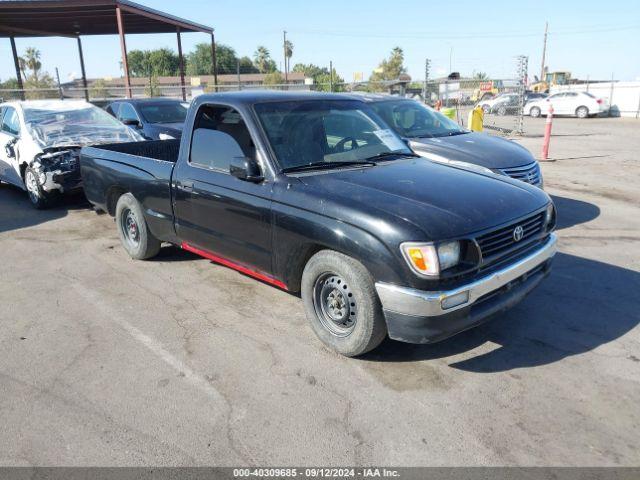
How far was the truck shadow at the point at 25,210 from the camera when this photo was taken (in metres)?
7.72

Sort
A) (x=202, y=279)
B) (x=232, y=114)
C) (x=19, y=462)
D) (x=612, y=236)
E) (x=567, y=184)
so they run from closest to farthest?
1. (x=19, y=462)
2. (x=232, y=114)
3. (x=202, y=279)
4. (x=612, y=236)
5. (x=567, y=184)

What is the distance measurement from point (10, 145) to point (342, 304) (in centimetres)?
778

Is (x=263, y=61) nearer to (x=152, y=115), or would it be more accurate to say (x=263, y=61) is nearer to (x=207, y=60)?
(x=207, y=60)

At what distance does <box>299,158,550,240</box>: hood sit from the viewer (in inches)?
126

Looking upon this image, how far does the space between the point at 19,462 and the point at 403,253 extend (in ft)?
8.01

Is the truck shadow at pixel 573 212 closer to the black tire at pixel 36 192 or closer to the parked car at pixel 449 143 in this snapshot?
the parked car at pixel 449 143

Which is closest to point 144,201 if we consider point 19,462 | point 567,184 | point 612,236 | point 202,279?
point 202,279

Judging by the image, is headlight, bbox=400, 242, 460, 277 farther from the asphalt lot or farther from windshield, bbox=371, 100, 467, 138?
windshield, bbox=371, 100, 467, 138

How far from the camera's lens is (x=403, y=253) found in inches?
120

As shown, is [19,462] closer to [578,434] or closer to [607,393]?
[578,434]

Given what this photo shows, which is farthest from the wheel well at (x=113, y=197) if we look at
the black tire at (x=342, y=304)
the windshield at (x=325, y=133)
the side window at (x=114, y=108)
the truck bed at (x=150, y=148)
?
the side window at (x=114, y=108)

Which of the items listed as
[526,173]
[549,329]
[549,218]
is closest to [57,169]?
[526,173]

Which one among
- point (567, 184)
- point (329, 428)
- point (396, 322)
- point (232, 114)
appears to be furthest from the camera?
point (567, 184)

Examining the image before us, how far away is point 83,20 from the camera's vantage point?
21328mm
